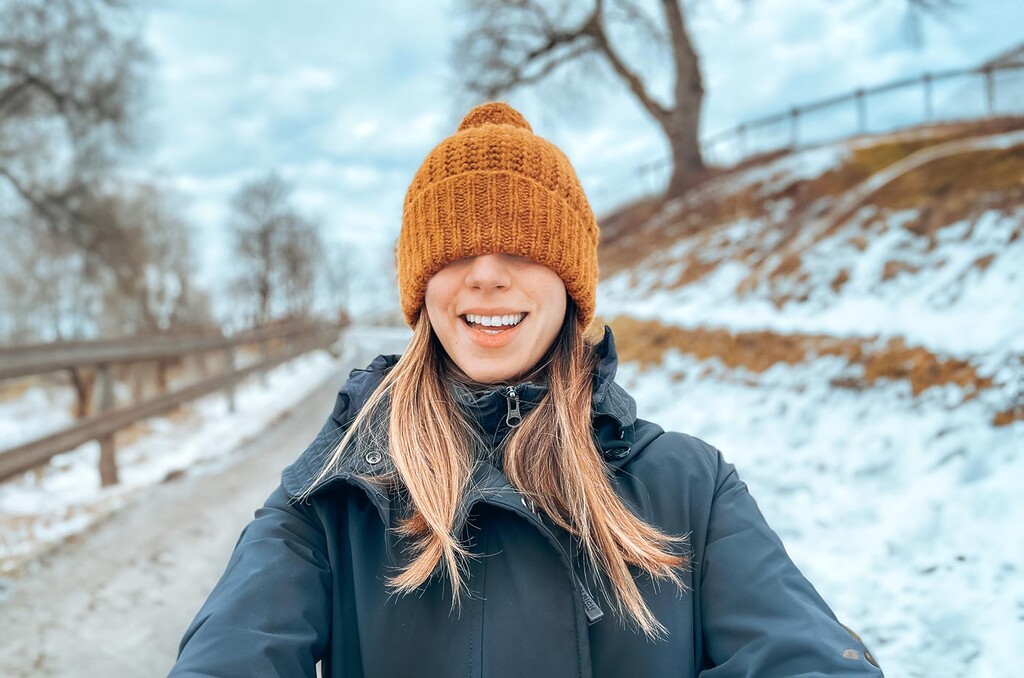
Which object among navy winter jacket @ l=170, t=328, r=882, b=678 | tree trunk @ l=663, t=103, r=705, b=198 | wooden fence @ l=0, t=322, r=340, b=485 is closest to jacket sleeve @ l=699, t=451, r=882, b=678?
navy winter jacket @ l=170, t=328, r=882, b=678

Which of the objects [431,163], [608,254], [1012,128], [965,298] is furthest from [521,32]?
[431,163]

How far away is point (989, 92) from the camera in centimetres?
1138

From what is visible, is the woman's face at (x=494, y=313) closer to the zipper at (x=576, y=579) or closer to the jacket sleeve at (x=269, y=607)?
the zipper at (x=576, y=579)

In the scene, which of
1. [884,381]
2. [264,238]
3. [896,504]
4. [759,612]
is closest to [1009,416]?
[896,504]

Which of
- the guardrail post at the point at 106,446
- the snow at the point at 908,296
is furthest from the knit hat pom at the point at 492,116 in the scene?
the guardrail post at the point at 106,446

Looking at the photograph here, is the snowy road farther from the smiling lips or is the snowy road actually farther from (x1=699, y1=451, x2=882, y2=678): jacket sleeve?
(x1=699, y1=451, x2=882, y2=678): jacket sleeve

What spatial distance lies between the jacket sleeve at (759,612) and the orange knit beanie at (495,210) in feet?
2.02

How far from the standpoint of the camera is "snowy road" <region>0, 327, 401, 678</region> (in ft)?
8.34

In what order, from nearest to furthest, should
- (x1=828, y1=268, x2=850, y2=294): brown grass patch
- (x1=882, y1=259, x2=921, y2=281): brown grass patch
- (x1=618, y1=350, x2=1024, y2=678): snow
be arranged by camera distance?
1. (x1=618, y1=350, x2=1024, y2=678): snow
2. (x1=882, y1=259, x2=921, y2=281): brown grass patch
3. (x1=828, y1=268, x2=850, y2=294): brown grass patch

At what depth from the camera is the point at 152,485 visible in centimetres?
492

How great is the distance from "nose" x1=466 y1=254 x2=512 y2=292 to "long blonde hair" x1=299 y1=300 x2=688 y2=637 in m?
0.21

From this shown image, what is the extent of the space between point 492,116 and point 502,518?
40.5 inches

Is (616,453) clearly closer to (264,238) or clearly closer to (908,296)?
(908,296)

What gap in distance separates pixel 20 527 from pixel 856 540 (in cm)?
473
